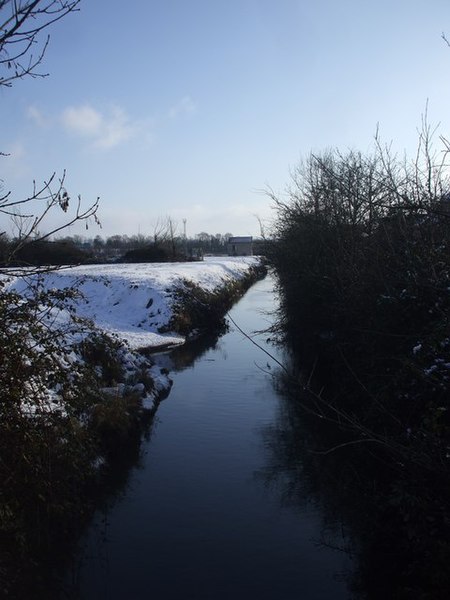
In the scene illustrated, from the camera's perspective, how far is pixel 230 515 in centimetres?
824

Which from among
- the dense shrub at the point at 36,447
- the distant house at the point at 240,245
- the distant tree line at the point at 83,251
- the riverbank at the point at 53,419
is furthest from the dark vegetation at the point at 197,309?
the distant house at the point at 240,245

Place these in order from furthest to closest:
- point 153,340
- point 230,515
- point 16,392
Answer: point 153,340
point 230,515
point 16,392

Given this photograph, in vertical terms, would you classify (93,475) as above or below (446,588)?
below

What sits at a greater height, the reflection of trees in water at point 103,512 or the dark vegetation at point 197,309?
the dark vegetation at point 197,309

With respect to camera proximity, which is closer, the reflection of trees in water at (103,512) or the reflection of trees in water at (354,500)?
the reflection of trees in water at (354,500)

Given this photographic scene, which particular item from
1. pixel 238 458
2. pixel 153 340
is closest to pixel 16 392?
pixel 238 458

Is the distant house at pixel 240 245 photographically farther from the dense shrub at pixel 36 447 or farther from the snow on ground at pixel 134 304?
the dense shrub at pixel 36 447

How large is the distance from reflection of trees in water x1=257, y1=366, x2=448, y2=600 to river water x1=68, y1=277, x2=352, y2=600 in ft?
0.44

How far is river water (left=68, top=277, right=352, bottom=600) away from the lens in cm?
661

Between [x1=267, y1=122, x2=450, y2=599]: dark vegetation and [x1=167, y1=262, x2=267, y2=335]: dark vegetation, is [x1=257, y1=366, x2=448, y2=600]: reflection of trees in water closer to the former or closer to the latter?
[x1=267, y1=122, x2=450, y2=599]: dark vegetation

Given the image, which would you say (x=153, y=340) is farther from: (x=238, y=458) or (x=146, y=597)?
(x=146, y=597)

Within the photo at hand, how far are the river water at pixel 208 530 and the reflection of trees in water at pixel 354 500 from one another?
14 cm

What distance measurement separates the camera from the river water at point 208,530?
260 inches

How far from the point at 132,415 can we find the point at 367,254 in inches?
247
